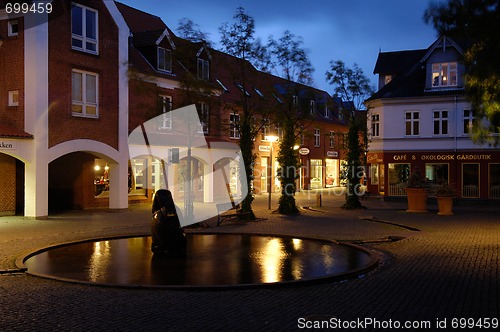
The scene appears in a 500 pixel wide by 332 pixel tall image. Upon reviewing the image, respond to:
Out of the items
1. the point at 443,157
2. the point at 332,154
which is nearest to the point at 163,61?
the point at 443,157

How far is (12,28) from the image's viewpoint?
72.6ft

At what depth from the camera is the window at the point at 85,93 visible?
2312 centimetres

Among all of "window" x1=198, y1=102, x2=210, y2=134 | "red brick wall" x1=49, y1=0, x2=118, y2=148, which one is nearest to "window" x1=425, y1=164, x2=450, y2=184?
"window" x1=198, y1=102, x2=210, y2=134

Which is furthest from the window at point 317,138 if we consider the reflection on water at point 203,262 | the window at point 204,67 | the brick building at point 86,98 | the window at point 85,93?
the reflection on water at point 203,262

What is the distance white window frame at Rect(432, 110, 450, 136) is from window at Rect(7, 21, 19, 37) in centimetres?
2426

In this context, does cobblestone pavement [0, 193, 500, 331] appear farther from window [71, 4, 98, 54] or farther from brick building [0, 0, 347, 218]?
window [71, 4, 98, 54]

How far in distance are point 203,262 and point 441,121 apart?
84.7 ft

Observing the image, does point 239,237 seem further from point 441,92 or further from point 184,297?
point 441,92

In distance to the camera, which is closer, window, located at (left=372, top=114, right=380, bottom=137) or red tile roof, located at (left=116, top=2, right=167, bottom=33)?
red tile roof, located at (left=116, top=2, right=167, bottom=33)

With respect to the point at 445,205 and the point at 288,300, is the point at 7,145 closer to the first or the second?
the point at 288,300

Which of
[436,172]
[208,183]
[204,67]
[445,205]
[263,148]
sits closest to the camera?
[445,205]

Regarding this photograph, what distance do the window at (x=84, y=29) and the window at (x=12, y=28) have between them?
223 cm

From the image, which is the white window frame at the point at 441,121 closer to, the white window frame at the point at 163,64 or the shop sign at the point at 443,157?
the shop sign at the point at 443,157

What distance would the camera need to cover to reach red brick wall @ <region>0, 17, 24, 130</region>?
70.7 feet
